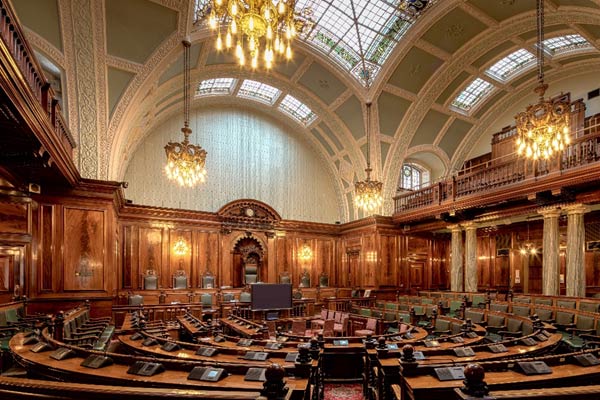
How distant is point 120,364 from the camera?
12.5ft

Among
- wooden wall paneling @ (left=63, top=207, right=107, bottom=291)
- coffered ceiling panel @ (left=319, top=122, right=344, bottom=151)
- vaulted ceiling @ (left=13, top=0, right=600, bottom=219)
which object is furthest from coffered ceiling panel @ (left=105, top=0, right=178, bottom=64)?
coffered ceiling panel @ (left=319, top=122, right=344, bottom=151)

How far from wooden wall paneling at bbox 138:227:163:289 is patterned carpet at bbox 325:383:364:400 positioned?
383 inches

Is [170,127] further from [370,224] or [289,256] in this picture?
[370,224]

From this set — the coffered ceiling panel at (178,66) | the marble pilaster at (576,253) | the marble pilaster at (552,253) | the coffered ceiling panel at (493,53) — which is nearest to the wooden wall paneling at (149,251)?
the coffered ceiling panel at (178,66)

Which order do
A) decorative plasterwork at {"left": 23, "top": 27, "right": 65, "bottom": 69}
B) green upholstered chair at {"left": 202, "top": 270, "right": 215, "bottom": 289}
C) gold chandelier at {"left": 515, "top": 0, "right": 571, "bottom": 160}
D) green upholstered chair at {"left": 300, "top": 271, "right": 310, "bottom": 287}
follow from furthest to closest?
green upholstered chair at {"left": 300, "top": 271, "right": 310, "bottom": 287}, green upholstered chair at {"left": 202, "top": 270, "right": 215, "bottom": 289}, decorative plasterwork at {"left": 23, "top": 27, "right": 65, "bottom": 69}, gold chandelier at {"left": 515, "top": 0, "right": 571, "bottom": 160}

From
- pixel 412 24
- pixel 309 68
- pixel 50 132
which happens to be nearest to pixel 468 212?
pixel 412 24

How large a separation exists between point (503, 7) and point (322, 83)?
21.9 feet

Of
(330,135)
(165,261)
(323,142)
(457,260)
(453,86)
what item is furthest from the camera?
(323,142)

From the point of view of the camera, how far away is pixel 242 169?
1686 cm

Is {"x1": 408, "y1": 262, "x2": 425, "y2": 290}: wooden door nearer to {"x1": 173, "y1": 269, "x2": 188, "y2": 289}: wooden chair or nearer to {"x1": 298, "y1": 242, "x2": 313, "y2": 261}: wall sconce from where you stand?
{"x1": 298, "y1": 242, "x2": 313, "y2": 261}: wall sconce

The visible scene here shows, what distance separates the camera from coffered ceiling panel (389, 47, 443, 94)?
45.5ft

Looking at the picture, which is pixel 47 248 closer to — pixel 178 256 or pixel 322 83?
pixel 178 256

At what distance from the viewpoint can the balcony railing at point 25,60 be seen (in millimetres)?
4480

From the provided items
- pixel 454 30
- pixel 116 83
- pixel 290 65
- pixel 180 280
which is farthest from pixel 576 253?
pixel 116 83
